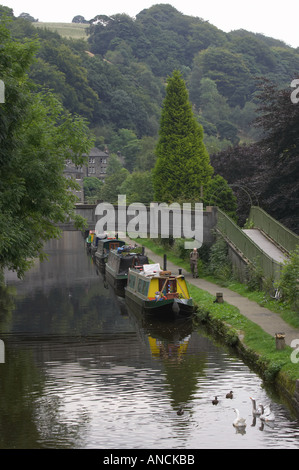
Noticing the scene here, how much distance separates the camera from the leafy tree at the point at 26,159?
67.9ft

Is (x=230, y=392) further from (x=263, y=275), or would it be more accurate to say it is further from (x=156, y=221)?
(x=156, y=221)

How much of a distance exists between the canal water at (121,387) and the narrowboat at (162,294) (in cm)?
58

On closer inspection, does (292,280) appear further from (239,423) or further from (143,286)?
(143,286)

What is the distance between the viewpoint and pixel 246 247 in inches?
1312

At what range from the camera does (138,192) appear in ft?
265

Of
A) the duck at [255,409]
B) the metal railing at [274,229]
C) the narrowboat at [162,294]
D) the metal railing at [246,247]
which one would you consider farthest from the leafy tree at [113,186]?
the duck at [255,409]

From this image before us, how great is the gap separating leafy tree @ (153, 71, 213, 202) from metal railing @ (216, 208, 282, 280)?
18433 mm

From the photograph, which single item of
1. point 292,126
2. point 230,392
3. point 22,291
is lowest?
point 22,291

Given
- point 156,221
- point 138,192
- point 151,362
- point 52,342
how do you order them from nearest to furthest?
point 151,362 → point 52,342 → point 156,221 → point 138,192

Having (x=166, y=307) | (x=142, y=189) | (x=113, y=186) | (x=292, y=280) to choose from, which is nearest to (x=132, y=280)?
(x=166, y=307)

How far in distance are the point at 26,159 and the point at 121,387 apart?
8231 mm
